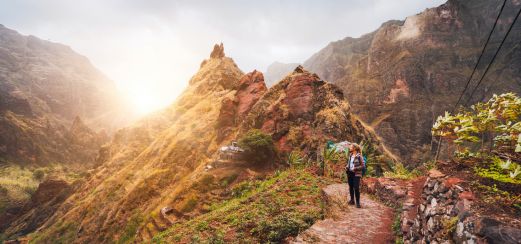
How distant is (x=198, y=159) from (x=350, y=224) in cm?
2042

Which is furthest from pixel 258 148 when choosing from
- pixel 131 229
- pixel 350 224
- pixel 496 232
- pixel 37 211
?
pixel 37 211

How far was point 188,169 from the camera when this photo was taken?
26.8 m

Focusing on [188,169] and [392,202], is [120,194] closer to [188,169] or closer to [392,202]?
[188,169]

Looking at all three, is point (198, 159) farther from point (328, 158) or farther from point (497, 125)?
point (497, 125)

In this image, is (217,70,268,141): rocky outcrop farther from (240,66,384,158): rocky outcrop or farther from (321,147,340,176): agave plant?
(321,147,340,176): agave plant

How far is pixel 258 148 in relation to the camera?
22109 millimetres

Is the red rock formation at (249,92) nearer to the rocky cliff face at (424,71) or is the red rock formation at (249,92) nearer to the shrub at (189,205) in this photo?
the shrub at (189,205)

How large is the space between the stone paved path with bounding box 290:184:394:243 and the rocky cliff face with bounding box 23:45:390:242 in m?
9.76

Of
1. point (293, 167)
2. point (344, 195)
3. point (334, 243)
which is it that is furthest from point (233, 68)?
point (334, 243)

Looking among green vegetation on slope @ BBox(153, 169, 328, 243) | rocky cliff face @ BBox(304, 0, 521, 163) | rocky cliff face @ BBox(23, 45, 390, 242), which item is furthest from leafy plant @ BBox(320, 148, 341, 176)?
rocky cliff face @ BBox(304, 0, 521, 163)

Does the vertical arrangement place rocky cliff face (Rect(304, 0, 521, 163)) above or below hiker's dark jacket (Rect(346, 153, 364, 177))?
above

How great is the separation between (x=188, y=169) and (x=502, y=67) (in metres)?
93.1

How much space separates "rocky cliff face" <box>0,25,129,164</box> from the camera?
9769 centimetres

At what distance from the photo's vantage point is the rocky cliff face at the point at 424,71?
245ft
